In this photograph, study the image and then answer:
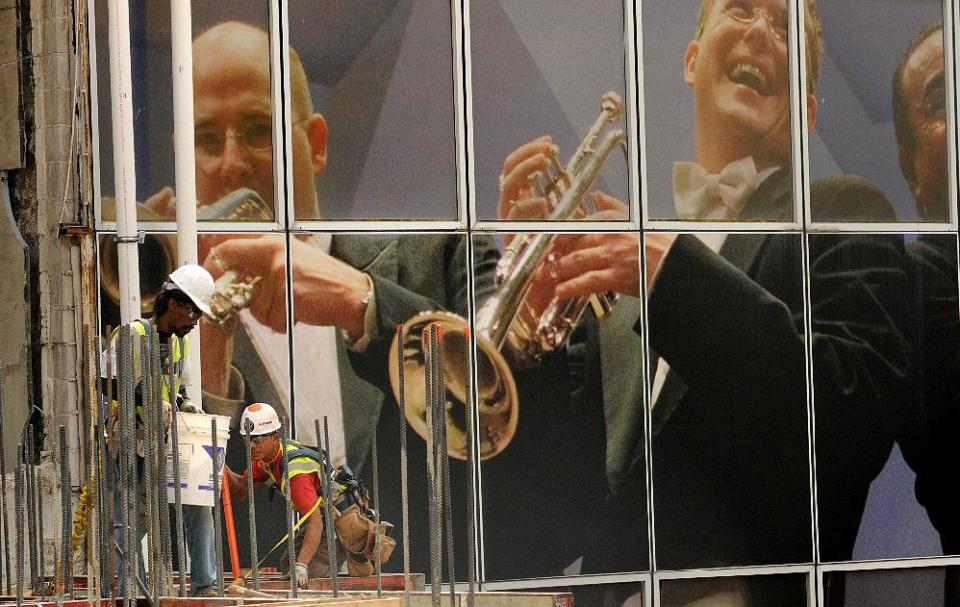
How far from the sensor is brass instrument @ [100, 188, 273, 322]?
1277 cm

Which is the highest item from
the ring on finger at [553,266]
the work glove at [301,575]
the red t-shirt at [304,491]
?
A: the ring on finger at [553,266]

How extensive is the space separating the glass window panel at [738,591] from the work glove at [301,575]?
476cm

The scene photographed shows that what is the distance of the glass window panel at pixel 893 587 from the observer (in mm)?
14594

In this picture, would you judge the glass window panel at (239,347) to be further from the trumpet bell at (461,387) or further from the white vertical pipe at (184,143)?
the trumpet bell at (461,387)

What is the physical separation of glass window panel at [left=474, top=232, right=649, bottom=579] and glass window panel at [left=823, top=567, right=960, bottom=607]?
186 centimetres

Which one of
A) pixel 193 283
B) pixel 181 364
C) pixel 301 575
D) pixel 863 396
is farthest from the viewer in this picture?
pixel 863 396

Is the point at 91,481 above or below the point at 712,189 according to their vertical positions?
below

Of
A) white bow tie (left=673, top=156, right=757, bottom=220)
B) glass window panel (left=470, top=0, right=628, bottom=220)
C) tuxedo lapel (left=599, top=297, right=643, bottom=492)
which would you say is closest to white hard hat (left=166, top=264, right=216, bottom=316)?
glass window panel (left=470, top=0, right=628, bottom=220)

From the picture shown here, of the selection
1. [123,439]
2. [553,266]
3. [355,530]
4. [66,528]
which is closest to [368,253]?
[553,266]

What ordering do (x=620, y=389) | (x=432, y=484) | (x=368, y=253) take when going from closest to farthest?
(x=432, y=484) → (x=368, y=253) → (x=620, y=389)

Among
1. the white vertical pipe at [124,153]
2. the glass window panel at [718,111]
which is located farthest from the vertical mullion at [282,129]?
the glass window panel at [718,111]

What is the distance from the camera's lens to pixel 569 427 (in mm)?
13906

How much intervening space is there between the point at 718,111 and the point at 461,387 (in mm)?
3323

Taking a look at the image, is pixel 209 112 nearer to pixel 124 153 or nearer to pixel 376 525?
pixel 124 153
